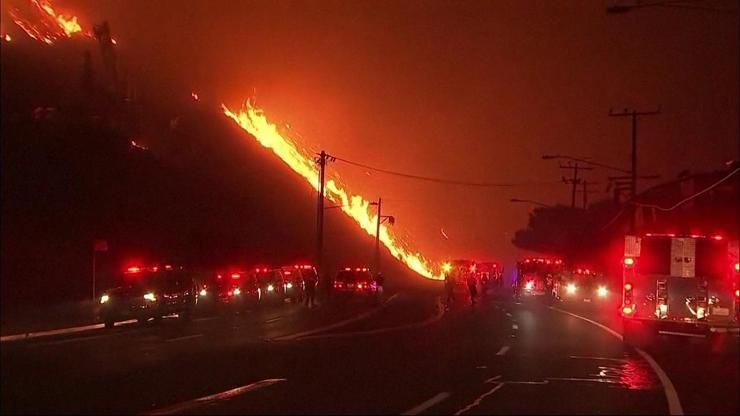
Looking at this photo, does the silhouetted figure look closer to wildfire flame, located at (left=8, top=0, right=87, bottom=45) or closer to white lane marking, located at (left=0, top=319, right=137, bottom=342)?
wildfire flame, located at (left=8, top=0, right=87, bottom=45)

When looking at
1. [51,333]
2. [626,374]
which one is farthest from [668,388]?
[51,333]

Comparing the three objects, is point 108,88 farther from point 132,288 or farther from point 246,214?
point 132,288

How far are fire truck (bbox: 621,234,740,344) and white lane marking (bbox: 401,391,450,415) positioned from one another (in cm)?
1157

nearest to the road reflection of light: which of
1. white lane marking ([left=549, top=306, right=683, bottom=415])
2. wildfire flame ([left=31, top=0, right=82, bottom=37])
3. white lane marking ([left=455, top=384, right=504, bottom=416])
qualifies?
white lane marking ([left=549, top=306, right=683, bottom=415])

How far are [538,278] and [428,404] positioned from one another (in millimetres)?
46522

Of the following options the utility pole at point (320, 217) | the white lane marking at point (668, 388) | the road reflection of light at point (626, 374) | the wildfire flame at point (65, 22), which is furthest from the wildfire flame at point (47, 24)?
the road reflection of light at point (626, 374)

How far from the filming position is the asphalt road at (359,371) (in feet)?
40.1

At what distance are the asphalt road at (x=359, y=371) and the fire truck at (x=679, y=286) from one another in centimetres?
70

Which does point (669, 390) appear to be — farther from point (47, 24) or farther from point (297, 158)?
point (47, 24)

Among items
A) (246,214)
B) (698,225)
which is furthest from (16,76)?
→ (698,225)

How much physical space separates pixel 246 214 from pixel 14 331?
6133 cm

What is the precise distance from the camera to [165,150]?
7919cm

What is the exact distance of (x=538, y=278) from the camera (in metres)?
57.7

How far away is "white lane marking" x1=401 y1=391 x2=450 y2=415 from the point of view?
11.6 metres
